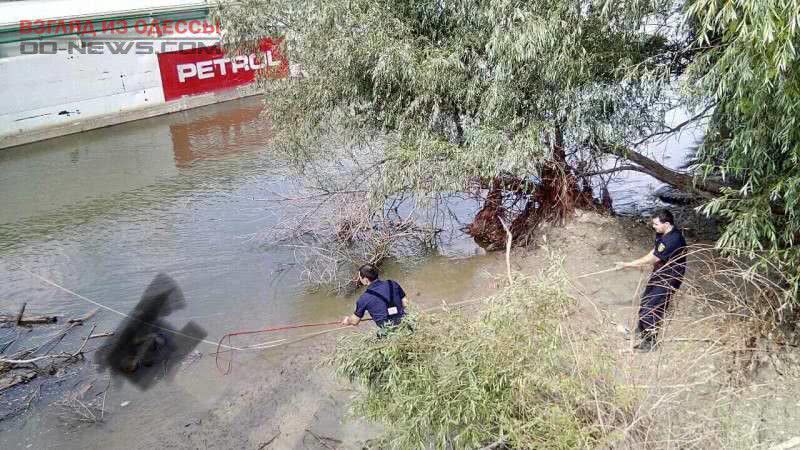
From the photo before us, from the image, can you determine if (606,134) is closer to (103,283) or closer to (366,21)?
(366,21)

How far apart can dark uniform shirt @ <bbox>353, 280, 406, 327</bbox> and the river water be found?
2563mm

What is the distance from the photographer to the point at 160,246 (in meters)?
11.7

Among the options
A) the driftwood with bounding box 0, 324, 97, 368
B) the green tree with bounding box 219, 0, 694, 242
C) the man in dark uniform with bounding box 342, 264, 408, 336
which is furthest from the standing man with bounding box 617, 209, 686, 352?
the driftwood with bounding box 0, 324, 97, 368

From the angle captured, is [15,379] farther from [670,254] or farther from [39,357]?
[670,254]

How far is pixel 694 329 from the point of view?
18.6 feet

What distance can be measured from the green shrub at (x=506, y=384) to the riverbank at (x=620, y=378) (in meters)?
0.23

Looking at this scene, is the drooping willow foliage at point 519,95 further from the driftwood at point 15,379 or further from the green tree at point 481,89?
the driftwood at point 15,379

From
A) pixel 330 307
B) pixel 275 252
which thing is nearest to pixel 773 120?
pixel 330 307

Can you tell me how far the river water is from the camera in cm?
862

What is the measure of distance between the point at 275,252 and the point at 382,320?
5.75 meters

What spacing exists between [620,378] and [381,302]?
233 cm

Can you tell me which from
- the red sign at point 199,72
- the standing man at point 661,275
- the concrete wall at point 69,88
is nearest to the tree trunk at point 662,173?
the standing man at point 661,275

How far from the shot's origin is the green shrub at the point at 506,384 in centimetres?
404

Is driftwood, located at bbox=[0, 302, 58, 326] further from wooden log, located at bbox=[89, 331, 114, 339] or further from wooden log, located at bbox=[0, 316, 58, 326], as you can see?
wooden log, located at bbox=[89, 331, 114, 339]
